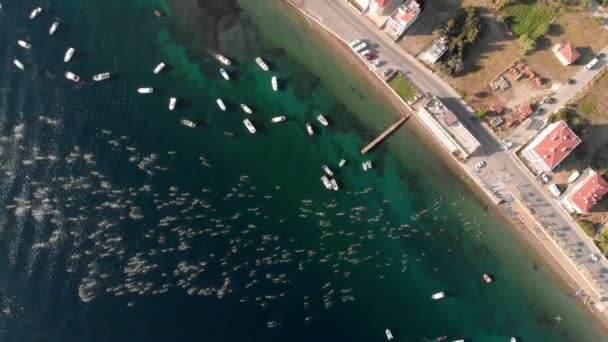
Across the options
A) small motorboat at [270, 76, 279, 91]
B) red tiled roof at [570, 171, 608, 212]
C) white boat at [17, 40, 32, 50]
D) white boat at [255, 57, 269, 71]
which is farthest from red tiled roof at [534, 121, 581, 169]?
white boat at [17, 40, 32, 50]

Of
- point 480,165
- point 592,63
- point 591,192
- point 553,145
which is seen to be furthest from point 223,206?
point 592,63

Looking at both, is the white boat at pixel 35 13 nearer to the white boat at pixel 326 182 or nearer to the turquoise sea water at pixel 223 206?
the turquoise sea water at pixel 223 206

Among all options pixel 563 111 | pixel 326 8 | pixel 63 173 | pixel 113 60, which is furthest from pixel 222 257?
pixel 563 111

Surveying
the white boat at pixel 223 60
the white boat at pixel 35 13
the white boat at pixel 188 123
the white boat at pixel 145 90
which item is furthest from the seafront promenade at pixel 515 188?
the white boat at pixel 35 13

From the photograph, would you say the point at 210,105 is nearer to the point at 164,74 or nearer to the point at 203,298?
the point at 164,74

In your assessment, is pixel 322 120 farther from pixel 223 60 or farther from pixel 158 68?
pixel 158 68

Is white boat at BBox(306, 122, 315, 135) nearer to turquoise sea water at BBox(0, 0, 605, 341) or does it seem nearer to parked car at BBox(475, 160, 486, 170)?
turquoise sea water at BBox(0, 0, 605, 341)
